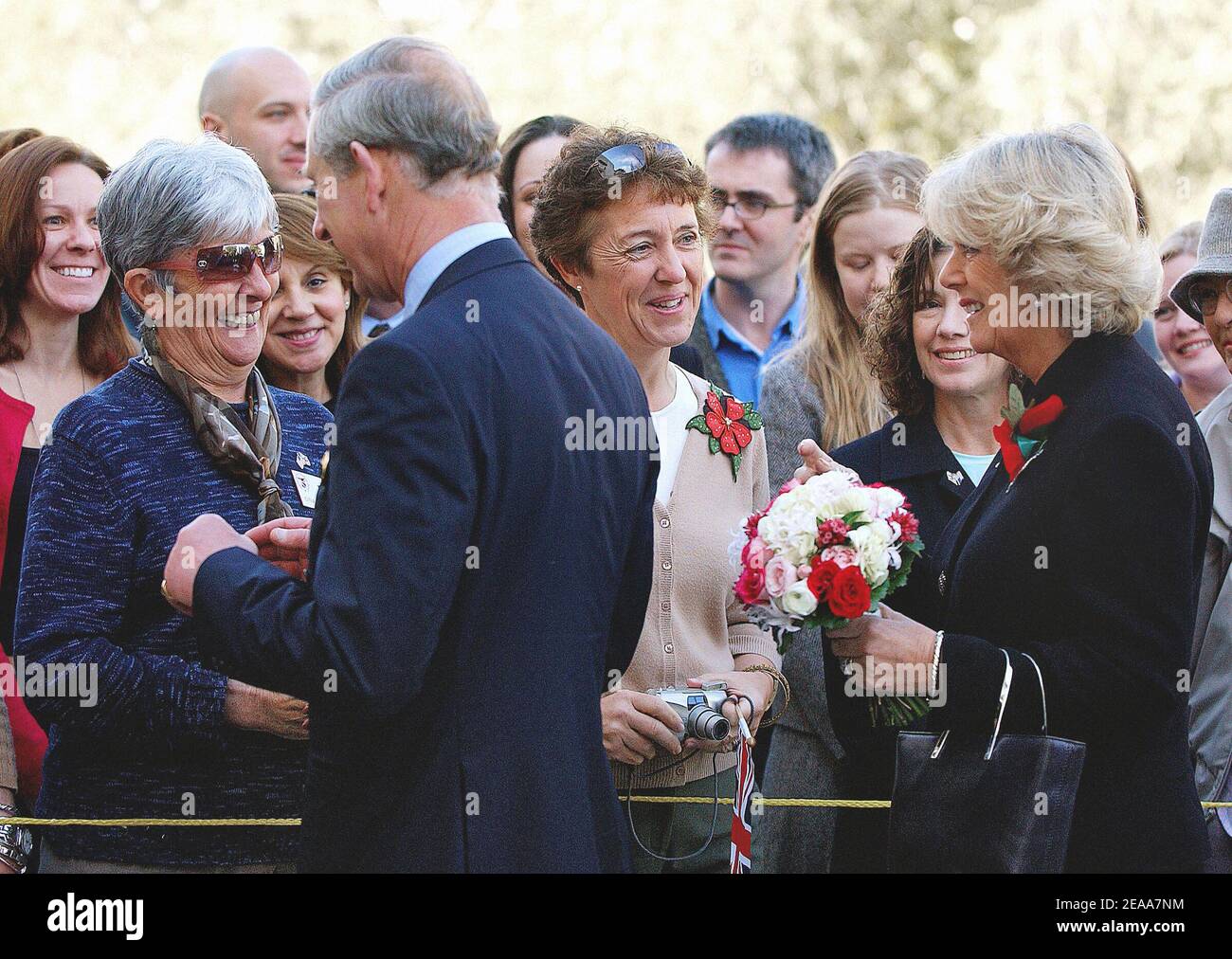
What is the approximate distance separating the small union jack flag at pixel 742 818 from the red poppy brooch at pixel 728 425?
29.2 inches

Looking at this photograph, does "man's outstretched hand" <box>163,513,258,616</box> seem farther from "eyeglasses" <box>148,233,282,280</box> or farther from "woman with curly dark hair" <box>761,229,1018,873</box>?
"woman with curly dark hair" <box>761,229,1018,873</box>

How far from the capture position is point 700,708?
11.5 feet

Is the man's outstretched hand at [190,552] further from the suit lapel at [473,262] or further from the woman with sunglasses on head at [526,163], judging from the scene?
the woman with sunglasses on head at [526,163]

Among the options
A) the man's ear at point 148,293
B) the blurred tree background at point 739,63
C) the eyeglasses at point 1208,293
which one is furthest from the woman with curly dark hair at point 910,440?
the blurred tree background at point 739,63

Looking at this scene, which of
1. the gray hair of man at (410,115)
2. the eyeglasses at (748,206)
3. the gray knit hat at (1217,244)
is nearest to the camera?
the gray hair of man at (410,115)

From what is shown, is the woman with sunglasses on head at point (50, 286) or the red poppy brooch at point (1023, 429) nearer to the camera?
the red poppy brooch at point (1023, 429)

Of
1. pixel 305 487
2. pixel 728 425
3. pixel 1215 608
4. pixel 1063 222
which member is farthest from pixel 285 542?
pixel 1215 608

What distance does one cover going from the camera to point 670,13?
18953 mm

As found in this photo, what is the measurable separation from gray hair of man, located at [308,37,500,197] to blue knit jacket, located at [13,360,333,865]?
928 millimetres

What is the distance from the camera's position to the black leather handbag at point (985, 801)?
9.75 feet

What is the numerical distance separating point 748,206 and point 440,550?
3.82m

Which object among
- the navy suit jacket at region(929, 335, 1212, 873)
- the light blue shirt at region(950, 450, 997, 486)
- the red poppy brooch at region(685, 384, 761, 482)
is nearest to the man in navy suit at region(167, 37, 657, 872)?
the navy suit jacket at region(929, 335, 1212, 873)

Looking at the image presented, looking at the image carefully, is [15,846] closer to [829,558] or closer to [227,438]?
[227,438]

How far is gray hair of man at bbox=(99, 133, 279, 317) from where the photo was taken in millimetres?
3441
